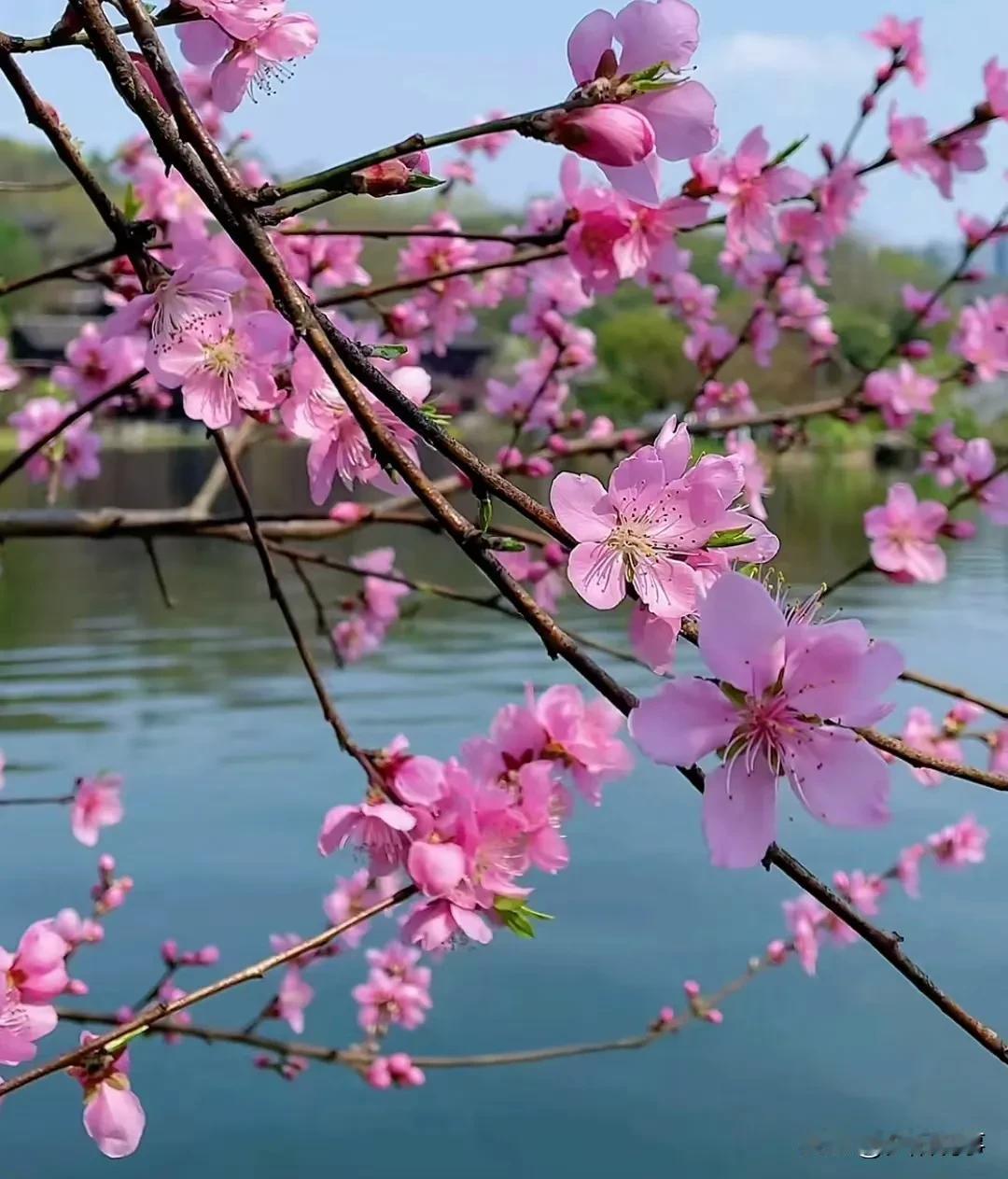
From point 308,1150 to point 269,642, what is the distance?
297 centimetres

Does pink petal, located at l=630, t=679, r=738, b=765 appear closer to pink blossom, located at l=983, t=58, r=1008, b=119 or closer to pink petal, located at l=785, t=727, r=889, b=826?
pink petal, located at l=785, t=727, r=889, b=826

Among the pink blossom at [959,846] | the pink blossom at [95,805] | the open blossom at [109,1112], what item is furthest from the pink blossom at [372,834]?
the pink blossom at [959,846]

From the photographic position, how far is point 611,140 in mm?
374

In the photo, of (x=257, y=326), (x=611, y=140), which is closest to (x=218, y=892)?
(x=257, y=326)

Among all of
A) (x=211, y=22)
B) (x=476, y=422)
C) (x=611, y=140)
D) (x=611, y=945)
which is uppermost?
(x=476, y=422)

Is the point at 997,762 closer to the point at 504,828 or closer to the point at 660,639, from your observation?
the point at 504,828

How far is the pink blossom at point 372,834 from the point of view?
0.64 m

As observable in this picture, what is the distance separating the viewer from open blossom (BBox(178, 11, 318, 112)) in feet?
1.88

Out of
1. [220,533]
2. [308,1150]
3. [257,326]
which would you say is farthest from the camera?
[308,1150]

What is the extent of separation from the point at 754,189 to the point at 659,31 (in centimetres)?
73

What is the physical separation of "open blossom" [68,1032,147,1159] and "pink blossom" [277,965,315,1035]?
3.53 ft

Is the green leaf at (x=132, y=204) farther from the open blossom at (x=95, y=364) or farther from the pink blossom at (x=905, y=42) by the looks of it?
the pink blossom at (x=905, y=42)

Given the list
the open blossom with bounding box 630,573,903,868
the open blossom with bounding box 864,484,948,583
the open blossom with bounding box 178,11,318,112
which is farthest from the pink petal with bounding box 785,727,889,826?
the open blossom with bounding box 864,484,948,583

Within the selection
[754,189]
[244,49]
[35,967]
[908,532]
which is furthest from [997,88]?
[35,967]
